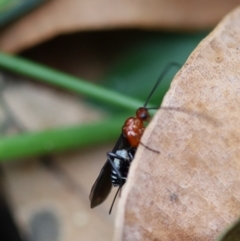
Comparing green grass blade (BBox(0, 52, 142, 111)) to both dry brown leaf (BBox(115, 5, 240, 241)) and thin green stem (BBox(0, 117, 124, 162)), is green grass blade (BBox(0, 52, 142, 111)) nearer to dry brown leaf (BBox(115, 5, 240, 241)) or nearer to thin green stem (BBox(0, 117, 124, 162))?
thin green stem (BBox(0, 117, 124, 162))

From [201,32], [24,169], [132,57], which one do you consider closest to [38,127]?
[24,169]

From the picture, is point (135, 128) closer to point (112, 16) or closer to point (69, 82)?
point (69, 82)

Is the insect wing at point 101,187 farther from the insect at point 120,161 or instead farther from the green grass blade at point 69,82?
the green grass blade at point 69,82

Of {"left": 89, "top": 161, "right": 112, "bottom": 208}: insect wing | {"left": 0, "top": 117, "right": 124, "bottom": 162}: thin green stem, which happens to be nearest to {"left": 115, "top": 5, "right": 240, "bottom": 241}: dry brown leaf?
{"left": 89, "top": 161, "right": 112, "bottom": 208}: insect wing

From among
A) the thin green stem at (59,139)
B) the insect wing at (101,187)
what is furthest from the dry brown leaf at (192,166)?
the thin green stem at (59,139)

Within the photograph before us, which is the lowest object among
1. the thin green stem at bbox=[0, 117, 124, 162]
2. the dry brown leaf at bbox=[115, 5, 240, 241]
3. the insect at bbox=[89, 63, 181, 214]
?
the thin green stem at bbox=[0, 117, 124, 162]

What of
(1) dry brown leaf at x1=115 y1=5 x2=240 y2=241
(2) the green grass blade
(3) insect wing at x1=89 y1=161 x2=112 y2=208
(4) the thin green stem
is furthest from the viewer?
(4) the thin green stem
